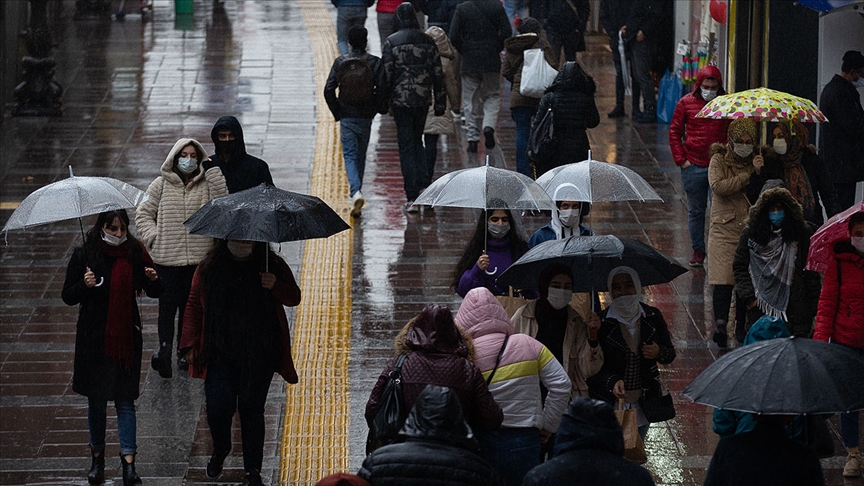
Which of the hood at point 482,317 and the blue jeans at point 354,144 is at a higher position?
the hood at point 482,317

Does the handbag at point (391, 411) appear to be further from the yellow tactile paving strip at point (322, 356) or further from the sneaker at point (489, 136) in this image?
the sneaker at point (489, 136)

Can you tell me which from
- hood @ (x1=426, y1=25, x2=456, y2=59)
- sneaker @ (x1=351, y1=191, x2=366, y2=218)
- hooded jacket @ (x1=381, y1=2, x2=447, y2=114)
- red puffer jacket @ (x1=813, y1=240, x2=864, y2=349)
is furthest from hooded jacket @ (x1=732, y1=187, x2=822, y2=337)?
hood @ (x1=426, y1=25, x2=456, y2=59)

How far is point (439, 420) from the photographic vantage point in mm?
5301

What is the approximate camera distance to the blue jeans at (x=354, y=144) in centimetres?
1341

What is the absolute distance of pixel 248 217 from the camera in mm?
7551

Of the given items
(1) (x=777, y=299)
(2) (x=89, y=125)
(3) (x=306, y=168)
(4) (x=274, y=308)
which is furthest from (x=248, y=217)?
(2) (x=89, y=125)

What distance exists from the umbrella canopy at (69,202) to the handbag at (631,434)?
293cm

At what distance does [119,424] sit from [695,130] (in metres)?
5.85

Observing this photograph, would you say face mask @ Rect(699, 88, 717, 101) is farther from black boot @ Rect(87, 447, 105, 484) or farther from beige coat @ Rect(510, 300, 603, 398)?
black boot @ Rect(87, 447, 105, 484)

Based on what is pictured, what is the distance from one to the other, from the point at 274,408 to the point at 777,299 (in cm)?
331

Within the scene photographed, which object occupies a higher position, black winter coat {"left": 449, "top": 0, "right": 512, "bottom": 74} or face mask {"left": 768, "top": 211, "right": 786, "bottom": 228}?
black winter coat {"left": 449, "top": 0, "right": 512, "bottom": 74}

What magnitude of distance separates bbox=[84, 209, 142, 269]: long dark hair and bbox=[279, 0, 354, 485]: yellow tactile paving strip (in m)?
1.50

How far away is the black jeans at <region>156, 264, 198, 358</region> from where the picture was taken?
9539 millimetres

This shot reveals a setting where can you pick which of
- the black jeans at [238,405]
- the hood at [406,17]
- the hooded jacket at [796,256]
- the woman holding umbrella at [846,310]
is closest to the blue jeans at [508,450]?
the black jeans at [238,405]
